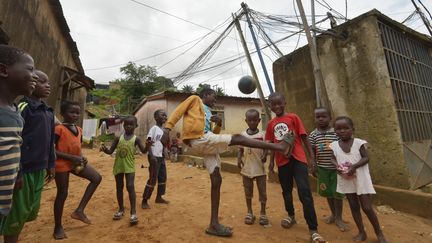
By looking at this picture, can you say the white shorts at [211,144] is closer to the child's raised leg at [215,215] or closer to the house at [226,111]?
the child's raised leg at [215,215]

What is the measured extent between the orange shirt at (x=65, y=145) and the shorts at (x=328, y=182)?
3.06 meters

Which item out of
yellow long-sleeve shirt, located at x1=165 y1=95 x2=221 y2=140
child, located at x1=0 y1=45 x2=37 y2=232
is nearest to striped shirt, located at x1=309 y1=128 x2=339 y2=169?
yellow long-sleeve shirt, located at x1=165 y1=95 x2=221 y2=140

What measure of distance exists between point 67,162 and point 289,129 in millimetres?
2601

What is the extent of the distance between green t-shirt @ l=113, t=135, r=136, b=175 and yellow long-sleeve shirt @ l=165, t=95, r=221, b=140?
1045 millimetres

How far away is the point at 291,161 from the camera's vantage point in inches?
126

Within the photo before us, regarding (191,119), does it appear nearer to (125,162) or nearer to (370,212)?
(125,162)

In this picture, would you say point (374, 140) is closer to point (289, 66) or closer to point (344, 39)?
point (344, 39)

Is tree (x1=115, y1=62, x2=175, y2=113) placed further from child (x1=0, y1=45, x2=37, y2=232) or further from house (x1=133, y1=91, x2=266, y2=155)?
child (x1=0, y1=45, x2=37, y2=232)

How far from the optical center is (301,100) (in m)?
6.18

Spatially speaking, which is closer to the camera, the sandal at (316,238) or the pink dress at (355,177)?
the sandal at (316,238)

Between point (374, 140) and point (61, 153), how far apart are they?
485 centimetres

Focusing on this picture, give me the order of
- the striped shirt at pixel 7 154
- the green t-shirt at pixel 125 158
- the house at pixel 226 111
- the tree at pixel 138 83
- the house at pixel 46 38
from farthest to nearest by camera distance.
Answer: the tree at pixel 138 83 < the house at pixel 226 111 < the house at pixel 46 38 < the green t-shirt at pixel 125 158 < the striped shirt at pixel 7 154

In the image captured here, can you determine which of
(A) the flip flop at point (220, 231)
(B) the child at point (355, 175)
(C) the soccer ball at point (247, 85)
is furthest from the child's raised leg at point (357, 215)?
(C) the soccer ball at point (247, 85)

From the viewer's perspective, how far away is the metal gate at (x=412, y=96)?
185 inches
